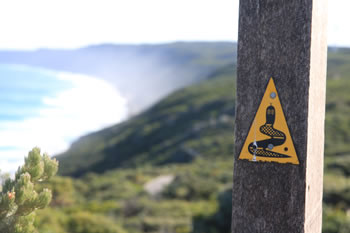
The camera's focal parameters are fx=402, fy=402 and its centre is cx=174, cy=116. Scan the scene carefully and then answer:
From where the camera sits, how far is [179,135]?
46531mm

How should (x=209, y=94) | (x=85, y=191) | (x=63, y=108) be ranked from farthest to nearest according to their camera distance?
(x=209, y=94) < (x=63, y=108) < (x=85, y=191)

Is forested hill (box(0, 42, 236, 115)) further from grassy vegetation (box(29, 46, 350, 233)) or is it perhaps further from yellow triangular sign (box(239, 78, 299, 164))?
yellow triangular sign (box(239, 78, 299, 164))

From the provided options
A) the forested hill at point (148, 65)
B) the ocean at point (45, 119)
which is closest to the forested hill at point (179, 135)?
the ocean at point (45, 119)

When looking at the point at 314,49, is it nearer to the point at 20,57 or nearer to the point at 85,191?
the point at 85,191

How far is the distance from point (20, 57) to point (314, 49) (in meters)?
187

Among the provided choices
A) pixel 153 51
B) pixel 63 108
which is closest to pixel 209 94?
pixel 63 108

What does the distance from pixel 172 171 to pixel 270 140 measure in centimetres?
2161

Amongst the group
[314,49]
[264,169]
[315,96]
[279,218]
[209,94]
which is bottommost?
[279,218]

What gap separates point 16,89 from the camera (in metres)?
68.2

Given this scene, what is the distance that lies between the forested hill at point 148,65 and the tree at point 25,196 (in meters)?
89.5

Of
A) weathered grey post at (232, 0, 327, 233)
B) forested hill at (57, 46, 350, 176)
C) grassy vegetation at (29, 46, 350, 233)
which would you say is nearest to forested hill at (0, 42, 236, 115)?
forested hill at (57, 46, 350, 176)

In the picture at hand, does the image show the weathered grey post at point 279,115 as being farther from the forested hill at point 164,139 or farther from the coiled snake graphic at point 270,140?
the forested hill at point 164,139

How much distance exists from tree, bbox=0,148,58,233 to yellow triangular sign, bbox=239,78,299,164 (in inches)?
40.6

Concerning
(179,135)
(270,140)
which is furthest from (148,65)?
(270,140)
